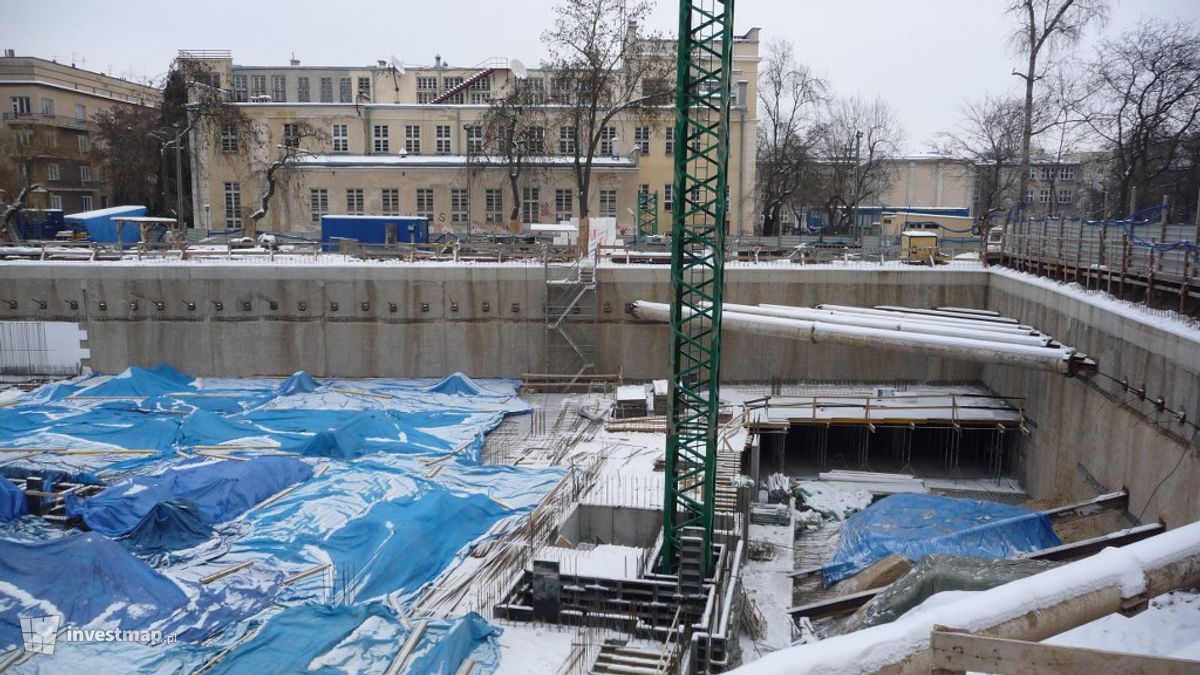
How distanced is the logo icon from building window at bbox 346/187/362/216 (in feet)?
112

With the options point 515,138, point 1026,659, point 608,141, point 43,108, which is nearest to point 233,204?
point 43,108

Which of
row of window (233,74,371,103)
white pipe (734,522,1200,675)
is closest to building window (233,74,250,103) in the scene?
row of window (233,74,371,103)

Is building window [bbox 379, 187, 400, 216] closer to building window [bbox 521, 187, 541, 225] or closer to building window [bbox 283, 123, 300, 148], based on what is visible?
building window [bbox 283, 123, 300, 148]

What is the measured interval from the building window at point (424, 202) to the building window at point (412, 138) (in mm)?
4404

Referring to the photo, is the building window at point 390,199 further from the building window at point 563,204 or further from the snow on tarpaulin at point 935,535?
the snow on tarpaulin at point 935,535

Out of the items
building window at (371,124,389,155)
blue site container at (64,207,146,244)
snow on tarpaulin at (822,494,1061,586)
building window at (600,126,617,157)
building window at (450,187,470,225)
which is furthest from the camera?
building window at (371,124,389,155)

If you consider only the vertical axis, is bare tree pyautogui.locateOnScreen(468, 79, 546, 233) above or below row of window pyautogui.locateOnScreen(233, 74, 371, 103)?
below

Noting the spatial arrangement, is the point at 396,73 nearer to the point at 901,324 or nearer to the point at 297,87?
the point at 297,87

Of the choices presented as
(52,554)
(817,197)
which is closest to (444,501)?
(52,554)

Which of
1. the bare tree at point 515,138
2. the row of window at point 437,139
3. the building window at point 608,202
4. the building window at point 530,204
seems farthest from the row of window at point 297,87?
the building window at point 608,202

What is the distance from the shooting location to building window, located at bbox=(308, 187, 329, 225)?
145ft

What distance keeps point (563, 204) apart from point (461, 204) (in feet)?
16.7

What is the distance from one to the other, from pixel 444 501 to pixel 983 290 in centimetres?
2031

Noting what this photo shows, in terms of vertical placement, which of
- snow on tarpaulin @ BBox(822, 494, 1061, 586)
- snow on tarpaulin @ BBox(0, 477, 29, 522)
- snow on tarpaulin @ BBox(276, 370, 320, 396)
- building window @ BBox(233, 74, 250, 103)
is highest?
building window @ BBox(233, 74, 250, 103)
